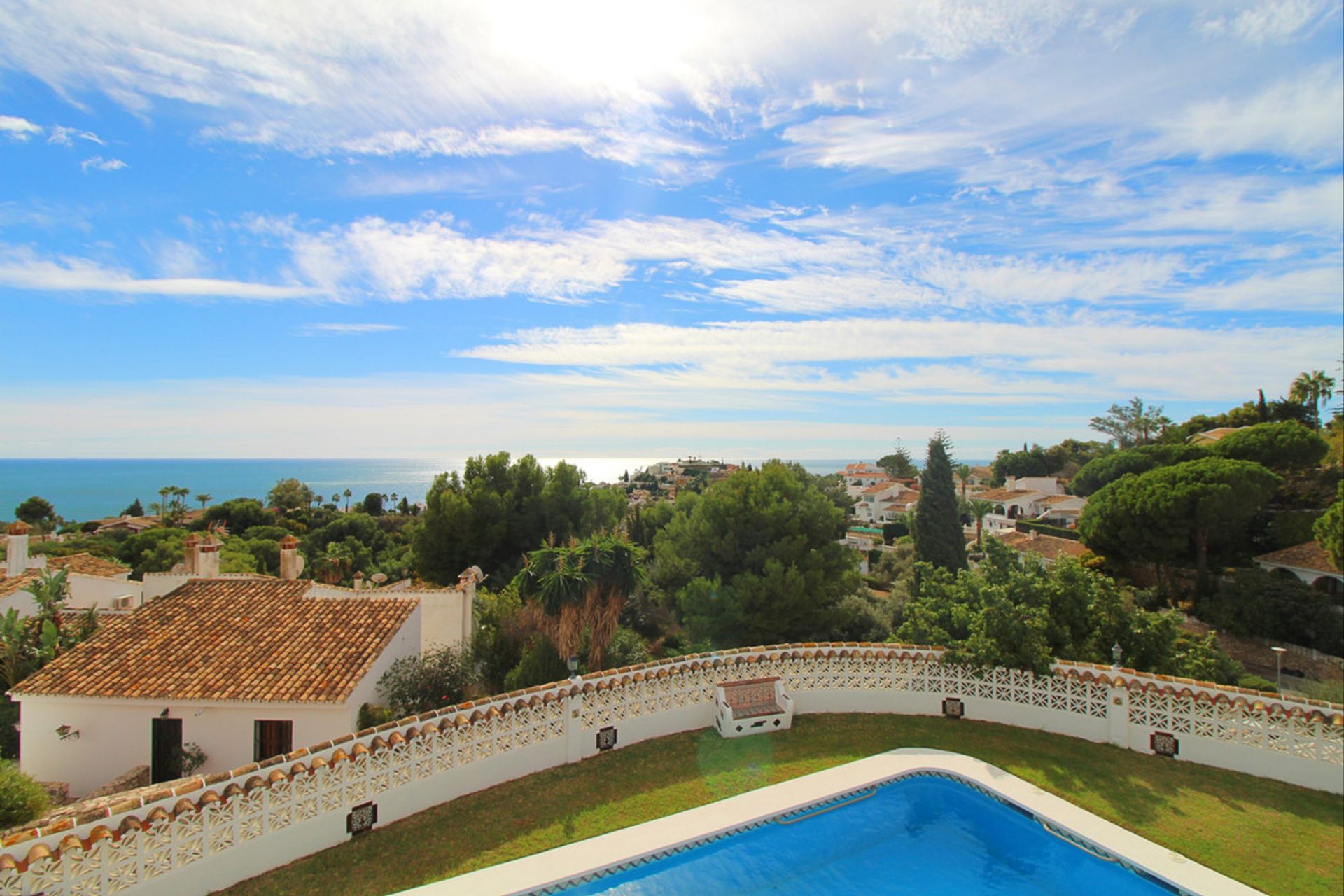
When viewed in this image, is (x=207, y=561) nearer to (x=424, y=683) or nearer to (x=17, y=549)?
(x=424, y=683)

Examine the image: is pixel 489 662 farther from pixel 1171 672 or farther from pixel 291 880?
pixel 1171 672

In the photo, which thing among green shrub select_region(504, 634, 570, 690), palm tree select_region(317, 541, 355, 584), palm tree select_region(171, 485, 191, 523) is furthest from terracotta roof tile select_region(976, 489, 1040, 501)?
palm tree select_region(171, 485, 191, 523)

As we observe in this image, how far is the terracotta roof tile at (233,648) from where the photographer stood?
422 inches

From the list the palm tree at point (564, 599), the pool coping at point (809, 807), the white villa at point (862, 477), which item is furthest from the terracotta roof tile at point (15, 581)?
the white villa at point (862, 477)

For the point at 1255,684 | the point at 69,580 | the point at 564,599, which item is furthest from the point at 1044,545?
the point at 69,580

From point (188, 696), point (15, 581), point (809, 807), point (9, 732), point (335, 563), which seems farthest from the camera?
point (335, 563)

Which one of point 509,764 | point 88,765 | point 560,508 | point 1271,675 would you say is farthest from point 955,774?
point 1271,675

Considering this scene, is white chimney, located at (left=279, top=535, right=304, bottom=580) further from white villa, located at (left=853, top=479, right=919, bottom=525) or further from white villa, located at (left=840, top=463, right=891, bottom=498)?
white villa, located at (left=840, top=463, right=891, bottom=498)

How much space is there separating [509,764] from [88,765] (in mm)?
7998

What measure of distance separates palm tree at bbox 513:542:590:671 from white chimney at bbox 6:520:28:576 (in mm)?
15462

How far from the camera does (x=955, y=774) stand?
8.84 metres

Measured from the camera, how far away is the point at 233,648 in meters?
11.9

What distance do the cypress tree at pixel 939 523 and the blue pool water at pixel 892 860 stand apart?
21.7m

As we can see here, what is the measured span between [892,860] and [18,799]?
10.4 meters
